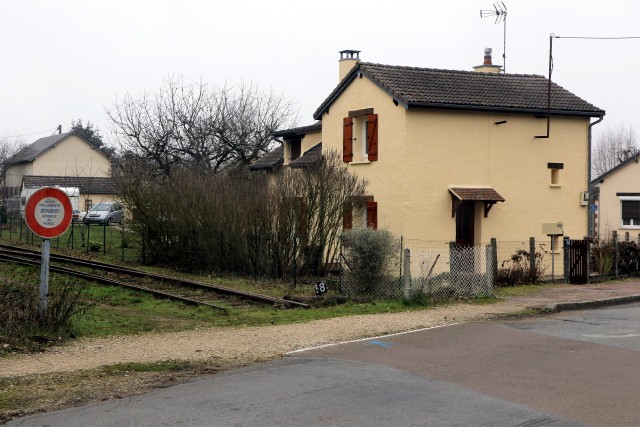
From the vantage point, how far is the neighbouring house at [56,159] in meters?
73.2

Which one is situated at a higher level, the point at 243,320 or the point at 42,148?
the point at 42,148

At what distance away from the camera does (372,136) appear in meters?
25.8

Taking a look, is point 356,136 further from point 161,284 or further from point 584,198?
point 161,284

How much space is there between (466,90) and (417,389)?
18035 mm

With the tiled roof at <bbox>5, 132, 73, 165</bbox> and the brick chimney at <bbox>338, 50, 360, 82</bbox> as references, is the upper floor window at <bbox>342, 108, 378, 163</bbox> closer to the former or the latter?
the brick chimney at <bbox>338, 50, 360, 82</bbox>

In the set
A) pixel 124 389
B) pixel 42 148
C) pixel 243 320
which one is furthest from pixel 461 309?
pixel 42 148

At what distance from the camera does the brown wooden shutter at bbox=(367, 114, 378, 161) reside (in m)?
25.6

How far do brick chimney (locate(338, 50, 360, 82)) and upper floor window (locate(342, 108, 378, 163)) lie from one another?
15.4 feet

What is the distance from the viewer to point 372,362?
36.0ft

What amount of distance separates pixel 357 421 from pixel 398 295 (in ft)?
33.7

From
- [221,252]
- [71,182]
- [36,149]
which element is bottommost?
[221,252]

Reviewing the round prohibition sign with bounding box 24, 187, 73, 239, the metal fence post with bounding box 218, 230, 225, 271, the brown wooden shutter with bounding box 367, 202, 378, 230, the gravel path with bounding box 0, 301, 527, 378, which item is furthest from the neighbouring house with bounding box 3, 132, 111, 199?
the round prohibition sign with bounding box 24, 187, 73, 239

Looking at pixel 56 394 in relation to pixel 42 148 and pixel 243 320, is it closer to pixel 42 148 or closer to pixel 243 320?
pixel 243 320

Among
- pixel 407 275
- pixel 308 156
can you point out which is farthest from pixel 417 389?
pixel 308 156
